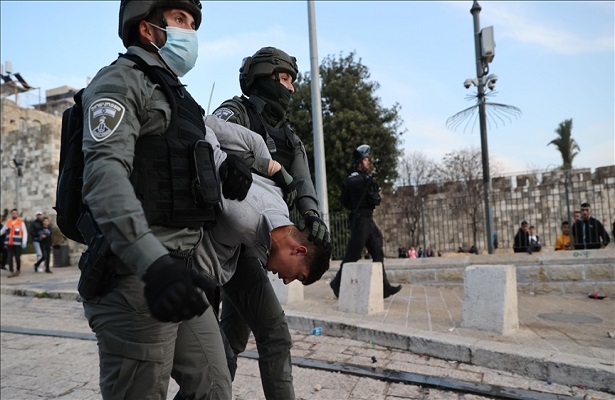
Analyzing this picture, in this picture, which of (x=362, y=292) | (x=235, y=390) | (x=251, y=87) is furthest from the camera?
(x=362, y=292)

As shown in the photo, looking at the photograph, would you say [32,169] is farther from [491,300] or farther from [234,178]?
[234,178]

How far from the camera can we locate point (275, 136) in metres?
2.86

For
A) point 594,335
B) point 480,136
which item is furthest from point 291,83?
point 480,136

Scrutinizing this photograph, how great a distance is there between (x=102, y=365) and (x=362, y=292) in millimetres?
4587

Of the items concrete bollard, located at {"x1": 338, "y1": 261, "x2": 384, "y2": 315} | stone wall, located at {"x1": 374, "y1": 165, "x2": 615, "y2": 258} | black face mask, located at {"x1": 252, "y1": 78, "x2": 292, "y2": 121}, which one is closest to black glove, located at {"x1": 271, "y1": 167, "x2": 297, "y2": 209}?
black face mask, located at {"x1": 252, "y1": 78, "x2": 292, "y2": 121}

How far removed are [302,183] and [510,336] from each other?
3.29m

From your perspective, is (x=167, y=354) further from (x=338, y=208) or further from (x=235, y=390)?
(x=338, y=208)

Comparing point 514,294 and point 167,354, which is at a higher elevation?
point 167,354

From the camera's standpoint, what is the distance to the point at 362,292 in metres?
5.88

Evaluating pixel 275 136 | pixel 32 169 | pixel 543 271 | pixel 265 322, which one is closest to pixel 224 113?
pixel 275 136

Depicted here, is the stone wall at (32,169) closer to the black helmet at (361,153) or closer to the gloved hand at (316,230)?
the black helmet at (361,153)

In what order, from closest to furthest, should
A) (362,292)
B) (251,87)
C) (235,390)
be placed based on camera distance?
(251,87), (235,390), (362,292)

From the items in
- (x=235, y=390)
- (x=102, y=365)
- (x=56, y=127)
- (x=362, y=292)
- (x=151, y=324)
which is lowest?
(x=235, y=390)

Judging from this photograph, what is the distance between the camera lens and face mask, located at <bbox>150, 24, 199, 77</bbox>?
6.05 feet
